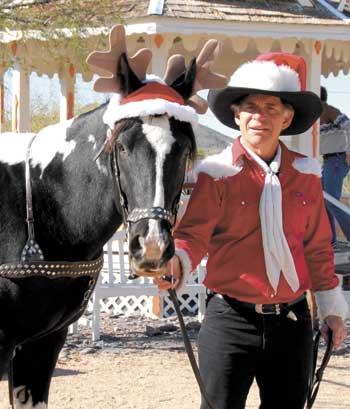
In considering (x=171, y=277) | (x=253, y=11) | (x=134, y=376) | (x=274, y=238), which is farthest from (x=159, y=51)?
(x=171, y=277)

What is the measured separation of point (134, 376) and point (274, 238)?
3910mm

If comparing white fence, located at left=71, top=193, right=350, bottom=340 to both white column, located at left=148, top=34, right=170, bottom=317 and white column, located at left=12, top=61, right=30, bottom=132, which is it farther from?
white column, located at left=12, top=61, right=30, bottom=132

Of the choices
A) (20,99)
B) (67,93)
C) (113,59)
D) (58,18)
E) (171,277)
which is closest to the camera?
(171,277)

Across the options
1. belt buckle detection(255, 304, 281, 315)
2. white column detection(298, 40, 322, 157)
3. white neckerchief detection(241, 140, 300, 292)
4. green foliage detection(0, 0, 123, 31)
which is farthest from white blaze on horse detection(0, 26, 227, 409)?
white column detection(298, 40, 322, 157)

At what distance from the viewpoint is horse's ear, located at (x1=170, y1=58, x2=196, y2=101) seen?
3.51 metres

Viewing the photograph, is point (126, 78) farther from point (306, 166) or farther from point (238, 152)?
point (306, 166)

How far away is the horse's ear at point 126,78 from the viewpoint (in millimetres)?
3344

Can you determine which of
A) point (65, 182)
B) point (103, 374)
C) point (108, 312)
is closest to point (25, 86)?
point (108, 312)

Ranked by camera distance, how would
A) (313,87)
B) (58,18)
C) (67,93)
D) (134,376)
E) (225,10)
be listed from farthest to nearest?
(67,93), (313,87), (225,10), (58,18), (134,376)

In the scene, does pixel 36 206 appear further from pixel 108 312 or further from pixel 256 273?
pixel 108 312

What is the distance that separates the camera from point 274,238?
3365 millimetres

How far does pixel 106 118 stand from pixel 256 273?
859 mm

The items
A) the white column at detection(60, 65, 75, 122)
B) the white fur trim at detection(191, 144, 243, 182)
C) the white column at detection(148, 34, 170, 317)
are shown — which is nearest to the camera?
the white fur trim at detection(191, 144, 243, 182)

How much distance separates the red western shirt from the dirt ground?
2901 mm
